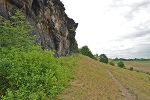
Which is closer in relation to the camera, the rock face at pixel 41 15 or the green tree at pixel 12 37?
the green tree at pixel 12 37

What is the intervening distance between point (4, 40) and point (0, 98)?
692 cm

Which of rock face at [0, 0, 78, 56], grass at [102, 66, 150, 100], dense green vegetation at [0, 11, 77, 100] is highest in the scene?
rock face at [0, 0, 78, 56]

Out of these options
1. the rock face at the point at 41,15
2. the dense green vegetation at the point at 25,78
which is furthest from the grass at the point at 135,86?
the rock face at the point at 41,15

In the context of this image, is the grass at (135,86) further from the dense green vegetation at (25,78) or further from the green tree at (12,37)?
the green tree at (12,37)

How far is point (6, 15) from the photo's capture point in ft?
69.4

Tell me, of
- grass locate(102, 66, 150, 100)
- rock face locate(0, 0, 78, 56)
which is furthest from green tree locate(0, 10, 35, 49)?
grass locate(102, 66, 150, 100)

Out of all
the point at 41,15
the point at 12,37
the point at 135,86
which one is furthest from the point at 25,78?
the point at 41,15

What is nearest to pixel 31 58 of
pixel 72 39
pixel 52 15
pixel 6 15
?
pixel 6 15

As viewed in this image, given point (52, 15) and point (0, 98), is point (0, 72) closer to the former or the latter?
point (0, 98)

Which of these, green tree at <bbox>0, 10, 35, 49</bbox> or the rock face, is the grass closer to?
the rock face

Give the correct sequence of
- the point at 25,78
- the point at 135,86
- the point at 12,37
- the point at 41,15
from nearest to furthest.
Result: 1. the point at 25,78
2. the point at 12,37
3. the point at 135,86
4. the point at 41,15

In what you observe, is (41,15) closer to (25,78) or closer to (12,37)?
(12,37)

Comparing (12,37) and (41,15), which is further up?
(41,15)

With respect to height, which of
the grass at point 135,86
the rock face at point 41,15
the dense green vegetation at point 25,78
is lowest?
the grass at point 135,86
